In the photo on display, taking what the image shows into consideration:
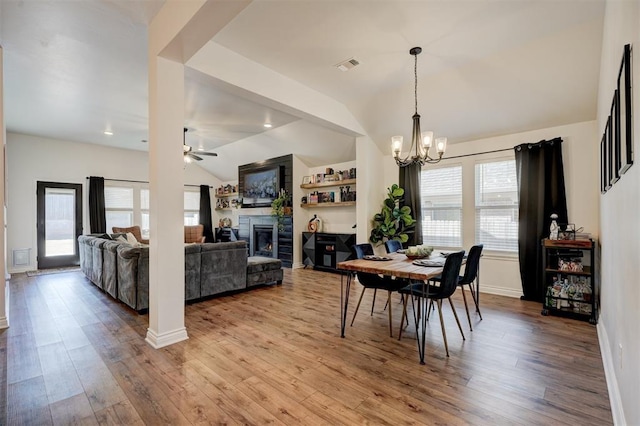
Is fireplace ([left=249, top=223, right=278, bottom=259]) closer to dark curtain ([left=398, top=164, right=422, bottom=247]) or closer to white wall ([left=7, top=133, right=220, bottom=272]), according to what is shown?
dark curtain ([left=398, top=164, right=422, bottom=247])

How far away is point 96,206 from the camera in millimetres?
7172

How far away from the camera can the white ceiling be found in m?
2.62

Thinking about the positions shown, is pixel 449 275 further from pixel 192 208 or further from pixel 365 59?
pixel 192 208

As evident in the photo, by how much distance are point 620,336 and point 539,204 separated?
274cm

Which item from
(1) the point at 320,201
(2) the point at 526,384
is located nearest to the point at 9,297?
(1) the point at 320,201

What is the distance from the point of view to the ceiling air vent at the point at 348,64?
3.40 m

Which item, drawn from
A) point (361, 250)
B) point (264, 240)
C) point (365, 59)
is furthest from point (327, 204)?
point (365, 59)

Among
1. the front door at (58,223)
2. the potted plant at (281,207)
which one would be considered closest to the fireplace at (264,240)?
the potted plant at (281,207)

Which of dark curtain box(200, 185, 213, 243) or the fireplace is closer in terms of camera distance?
the fireplace

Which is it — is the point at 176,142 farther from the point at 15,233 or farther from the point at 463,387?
the point at 15,233

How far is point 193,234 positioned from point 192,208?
106 centimetres

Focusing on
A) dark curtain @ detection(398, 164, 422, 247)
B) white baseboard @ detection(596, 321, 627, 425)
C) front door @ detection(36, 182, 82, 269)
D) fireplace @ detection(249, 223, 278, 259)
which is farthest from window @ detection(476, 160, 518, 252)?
Result: front door @ detection(36, 182, 82, 269)

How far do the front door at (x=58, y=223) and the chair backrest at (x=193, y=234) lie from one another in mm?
2354

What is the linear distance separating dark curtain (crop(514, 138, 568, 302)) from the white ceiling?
1.34ft
